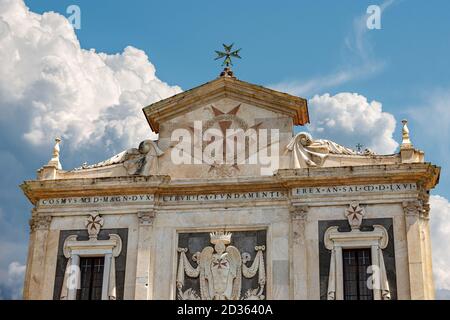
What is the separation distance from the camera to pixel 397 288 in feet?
82.7

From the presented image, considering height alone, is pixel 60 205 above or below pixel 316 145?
below

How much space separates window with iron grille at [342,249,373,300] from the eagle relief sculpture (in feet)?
7.60

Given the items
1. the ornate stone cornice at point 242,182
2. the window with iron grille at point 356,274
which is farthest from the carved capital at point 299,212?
the window with iron grille at point 356,274

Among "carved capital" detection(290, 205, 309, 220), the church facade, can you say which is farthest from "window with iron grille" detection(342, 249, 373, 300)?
"carved capital" detection(290, 205, 309, 220)

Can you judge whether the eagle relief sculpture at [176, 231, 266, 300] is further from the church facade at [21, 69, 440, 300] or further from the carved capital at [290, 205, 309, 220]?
the carved capital at [290, 205, 309, 220]

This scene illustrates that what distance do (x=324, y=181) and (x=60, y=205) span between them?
7956 mm

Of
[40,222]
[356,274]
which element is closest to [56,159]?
[40,222]

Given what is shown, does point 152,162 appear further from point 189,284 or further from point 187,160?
point 189,284

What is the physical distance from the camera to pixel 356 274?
84.7 ft

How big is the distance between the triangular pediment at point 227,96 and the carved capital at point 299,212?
3.03m

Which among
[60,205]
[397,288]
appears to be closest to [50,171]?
[60,205]

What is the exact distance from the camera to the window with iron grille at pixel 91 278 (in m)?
26.8
